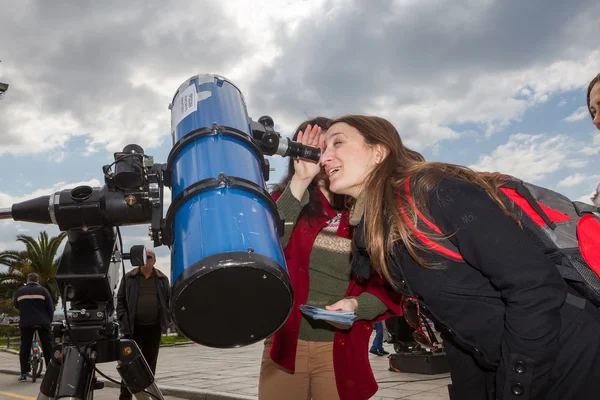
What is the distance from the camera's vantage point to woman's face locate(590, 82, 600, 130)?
8.31 ft

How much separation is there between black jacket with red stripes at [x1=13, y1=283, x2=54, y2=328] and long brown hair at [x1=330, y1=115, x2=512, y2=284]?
9.01m

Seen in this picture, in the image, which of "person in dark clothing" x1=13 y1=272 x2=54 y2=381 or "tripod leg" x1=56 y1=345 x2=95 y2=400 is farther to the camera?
"person in dark clothing" x1=13 y1=272 x2=54 y2=381

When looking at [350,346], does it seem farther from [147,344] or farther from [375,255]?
[147,344]

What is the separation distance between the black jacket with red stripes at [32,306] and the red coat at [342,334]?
8.15m

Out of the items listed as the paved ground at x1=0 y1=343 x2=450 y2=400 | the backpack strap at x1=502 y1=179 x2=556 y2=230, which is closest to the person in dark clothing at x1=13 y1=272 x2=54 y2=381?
the paved ground at x1=0 y1=343 x2=450 y2=400

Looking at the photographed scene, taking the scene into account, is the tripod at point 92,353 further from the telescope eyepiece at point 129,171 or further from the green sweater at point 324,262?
the green sweater at point 324,262

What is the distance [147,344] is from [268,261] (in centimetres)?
549

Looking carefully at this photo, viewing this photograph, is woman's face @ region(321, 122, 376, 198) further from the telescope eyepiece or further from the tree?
the tree

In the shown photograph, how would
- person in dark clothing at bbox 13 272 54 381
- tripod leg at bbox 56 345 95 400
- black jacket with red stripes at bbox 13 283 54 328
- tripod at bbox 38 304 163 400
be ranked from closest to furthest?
tripod leg at bbox 56 345 95 400 < tripod at bbox 38 304 163 400 < person in dark clothing at bbox 13 272 54 381 < black jacket with red stripes at bbox 13 283 54 328

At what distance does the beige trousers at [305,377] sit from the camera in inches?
97.9

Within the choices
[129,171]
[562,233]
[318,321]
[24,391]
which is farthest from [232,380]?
[562,233]

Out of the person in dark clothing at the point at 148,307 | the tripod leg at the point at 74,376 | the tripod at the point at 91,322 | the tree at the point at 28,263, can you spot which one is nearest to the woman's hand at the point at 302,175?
the tripod at the point at 91,322

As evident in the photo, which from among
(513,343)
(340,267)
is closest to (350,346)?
(340,267)

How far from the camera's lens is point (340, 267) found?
2680 millimetres
